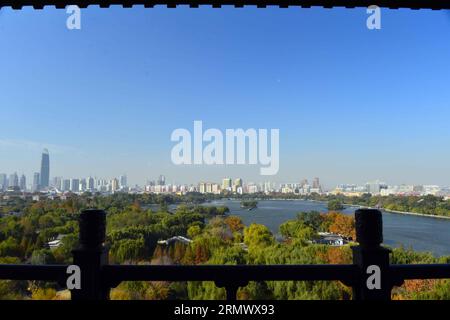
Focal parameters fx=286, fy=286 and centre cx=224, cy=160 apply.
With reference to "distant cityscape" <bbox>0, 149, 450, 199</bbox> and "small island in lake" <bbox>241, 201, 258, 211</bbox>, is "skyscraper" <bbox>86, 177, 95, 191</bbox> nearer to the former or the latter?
"distant cityscape" <bbox>0, 149, 450, 199</bbox>

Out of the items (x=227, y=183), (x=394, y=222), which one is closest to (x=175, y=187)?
(x=227, y=183)

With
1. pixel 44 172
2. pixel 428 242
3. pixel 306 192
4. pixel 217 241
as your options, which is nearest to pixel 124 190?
pixel 44 172

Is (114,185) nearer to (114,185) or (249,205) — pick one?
(114,185)

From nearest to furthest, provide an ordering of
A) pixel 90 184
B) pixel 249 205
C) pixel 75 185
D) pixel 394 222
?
pixel 90 184 → pixel 75 185 → pixel 394 222 → pixel 249 205

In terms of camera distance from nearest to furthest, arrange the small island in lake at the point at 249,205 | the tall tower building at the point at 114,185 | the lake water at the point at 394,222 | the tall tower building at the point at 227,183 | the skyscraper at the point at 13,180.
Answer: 1. the skyscraper at the point at 13,180
2. the tall tower building at the point at 114,185
3. the lake water at the point at 394,222
4. the tall tower building at the point at 227,183
5. the small island in lake at the point at 249,205

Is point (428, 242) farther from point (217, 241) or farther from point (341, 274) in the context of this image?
point (341, 274)

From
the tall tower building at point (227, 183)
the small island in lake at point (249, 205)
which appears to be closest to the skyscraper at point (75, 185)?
the tall tower building at point (227, 183)

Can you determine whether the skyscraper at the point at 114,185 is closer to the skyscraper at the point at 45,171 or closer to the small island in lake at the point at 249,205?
the skyscraper at the point at 45,171

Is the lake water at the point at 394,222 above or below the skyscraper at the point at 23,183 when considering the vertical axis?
below

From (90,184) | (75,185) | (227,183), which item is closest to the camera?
(90,184)
